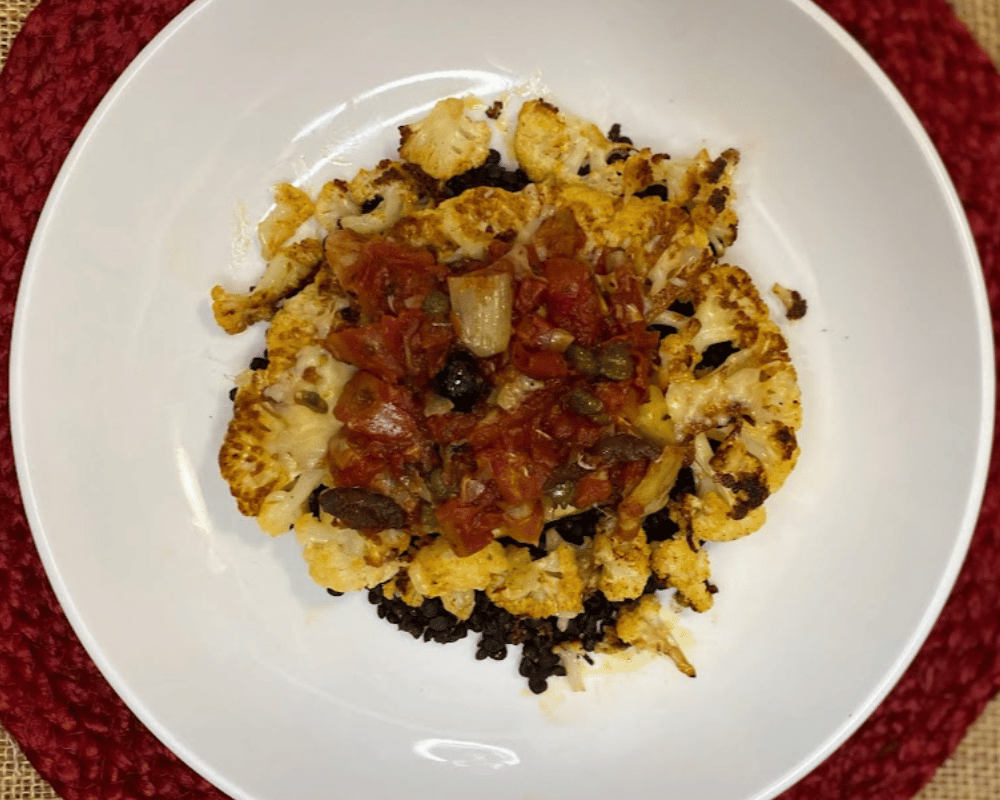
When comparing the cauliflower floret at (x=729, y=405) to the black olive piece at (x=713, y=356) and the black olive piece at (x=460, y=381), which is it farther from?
the black olive piece at (x=460, y=381)

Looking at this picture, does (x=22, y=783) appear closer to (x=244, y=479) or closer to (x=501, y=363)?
(x=244, y=479)

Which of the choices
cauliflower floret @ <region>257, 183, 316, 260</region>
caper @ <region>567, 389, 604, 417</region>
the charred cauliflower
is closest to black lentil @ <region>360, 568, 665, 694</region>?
the charred cauliflower

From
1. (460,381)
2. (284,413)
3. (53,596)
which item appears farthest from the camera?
(53,596)

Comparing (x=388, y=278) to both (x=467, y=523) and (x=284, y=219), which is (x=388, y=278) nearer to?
(x=284, y=219)

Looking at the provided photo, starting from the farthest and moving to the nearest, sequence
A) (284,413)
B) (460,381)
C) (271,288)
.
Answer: (271,288) < (284,413) < (460,381)

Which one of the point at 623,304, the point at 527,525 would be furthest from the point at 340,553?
the point at 623,304

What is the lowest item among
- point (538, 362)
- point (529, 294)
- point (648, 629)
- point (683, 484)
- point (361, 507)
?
point (648, 629)

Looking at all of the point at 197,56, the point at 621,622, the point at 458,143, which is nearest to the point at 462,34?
the point at 458,143

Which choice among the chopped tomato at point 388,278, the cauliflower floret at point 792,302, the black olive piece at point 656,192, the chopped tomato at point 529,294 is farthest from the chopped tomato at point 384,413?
the cauliflower floret at point 792,302
